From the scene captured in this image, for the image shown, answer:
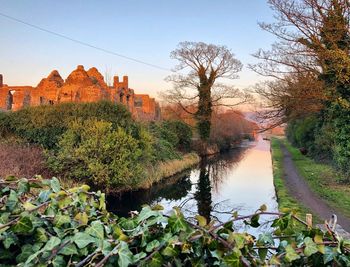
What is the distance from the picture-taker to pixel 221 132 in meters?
43.0

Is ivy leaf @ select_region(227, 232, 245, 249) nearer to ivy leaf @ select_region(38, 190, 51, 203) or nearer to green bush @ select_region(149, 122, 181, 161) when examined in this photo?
ivy leaf @ select_region(38, 190, 51, 203)

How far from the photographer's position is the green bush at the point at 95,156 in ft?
49.1

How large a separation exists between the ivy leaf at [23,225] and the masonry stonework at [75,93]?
2069cm

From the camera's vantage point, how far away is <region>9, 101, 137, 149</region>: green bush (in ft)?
51.9

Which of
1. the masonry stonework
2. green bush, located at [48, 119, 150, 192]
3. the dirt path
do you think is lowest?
the dirt path

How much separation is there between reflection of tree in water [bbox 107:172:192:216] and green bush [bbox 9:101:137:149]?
3.37 metres

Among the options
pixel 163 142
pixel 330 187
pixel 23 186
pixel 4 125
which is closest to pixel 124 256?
pixel 23 186

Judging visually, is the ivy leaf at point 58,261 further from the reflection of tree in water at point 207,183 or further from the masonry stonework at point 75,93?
the masonry stonework at point 75,93

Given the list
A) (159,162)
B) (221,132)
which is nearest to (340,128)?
(159,162)

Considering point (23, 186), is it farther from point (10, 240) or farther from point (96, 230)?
point (96, 230)

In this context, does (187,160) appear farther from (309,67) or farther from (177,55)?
(177,55)

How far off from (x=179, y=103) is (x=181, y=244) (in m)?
35.1

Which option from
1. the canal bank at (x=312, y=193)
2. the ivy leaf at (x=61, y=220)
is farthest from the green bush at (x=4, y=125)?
the ivy leaf at (x=61, y=220)

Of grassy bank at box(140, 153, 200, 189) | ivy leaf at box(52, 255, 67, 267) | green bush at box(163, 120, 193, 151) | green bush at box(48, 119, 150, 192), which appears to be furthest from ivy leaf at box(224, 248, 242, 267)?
green bush at box(163, 120, 193, 151)
